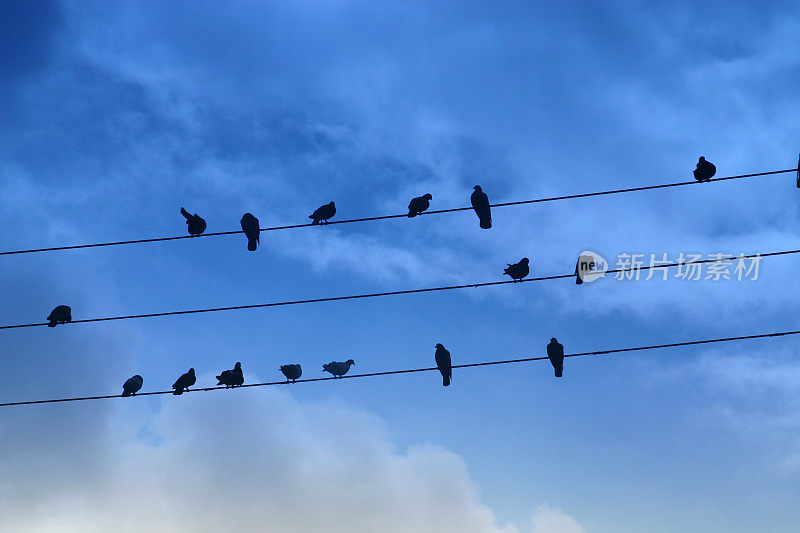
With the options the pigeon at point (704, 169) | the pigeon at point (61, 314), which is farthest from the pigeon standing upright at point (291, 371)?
the pigeon at point (704, 169)

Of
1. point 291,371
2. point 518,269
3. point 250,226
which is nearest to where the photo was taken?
point 518,269

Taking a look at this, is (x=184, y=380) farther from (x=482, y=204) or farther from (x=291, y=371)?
(x=482, y=204)

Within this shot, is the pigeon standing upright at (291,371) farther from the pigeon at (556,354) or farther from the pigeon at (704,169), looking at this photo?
the pigeon at (704,169)

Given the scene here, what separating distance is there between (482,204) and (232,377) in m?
6.03

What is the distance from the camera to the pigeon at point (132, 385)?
15734 millimetres

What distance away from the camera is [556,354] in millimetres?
14961

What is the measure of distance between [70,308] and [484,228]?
7913mm

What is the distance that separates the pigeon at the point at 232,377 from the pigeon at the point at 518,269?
227 inches

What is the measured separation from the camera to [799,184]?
34.6 ft

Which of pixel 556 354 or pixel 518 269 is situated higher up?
pixel 518 269

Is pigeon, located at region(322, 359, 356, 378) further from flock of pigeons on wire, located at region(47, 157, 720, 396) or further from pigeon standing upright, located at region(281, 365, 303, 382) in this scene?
flock of pigeons on wire, located at region(47, 157, 720, 396)

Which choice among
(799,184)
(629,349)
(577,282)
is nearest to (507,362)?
(629,349)

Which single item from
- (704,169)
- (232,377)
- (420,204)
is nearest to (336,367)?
(232,377)

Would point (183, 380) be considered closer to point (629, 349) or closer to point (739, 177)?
point (629, 349)
